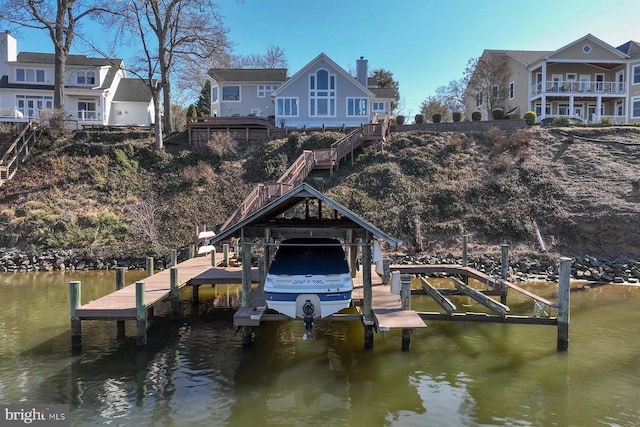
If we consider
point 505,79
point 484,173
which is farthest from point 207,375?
point 505,79

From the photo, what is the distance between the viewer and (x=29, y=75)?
46.7 m

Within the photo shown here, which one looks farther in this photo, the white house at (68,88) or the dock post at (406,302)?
the white house at (68,88)

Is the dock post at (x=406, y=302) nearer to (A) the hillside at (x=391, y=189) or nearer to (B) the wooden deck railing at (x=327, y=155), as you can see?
(B) the wooden deck railing at (x=327, y=155)

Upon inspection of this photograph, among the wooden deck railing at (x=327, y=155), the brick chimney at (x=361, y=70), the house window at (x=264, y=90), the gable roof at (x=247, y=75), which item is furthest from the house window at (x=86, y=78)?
the wooden deck railing at (x=327, y=155)

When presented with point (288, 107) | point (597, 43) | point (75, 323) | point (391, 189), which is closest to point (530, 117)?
point (597, 43)

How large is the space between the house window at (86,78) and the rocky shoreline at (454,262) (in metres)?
27.9

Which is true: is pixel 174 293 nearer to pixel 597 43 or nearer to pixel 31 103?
pixel 31 103

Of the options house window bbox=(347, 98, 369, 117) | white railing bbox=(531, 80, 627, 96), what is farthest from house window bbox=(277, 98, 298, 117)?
white railing bbox=(531, 80, 627, 96)

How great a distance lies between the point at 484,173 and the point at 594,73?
22.1m

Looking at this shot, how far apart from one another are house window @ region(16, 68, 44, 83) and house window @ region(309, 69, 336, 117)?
93.8 feet

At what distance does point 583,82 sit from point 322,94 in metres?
23.4

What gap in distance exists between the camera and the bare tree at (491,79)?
Answer: 4591 cm

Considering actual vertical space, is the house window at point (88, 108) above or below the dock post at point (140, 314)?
above

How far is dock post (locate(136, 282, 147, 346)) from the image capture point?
1190cm
